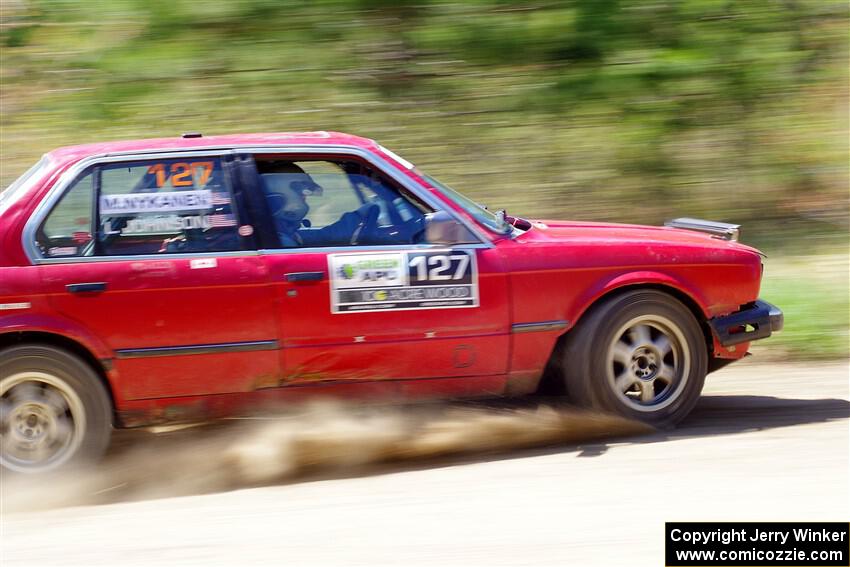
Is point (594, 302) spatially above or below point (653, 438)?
above

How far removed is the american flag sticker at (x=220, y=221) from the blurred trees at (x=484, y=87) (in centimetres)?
532

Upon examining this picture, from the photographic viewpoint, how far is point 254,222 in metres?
4.84

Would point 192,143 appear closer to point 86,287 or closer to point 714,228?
point 86,287

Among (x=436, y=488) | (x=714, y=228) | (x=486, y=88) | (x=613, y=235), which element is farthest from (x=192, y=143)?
(x=486, y=88)

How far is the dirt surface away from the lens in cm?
393

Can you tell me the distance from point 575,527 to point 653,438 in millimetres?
1262

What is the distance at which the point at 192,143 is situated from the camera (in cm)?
495

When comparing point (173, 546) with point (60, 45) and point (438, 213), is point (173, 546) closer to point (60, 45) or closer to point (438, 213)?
point (438, 213)

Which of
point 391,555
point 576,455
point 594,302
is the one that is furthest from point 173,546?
point 594,302

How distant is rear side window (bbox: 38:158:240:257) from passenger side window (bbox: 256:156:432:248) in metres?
0.26

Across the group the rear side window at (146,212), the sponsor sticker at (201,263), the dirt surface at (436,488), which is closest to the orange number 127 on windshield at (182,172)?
the rear side window at (146,212)

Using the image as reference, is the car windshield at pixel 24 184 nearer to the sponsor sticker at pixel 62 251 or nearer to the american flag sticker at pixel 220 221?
the sponsor sticker at pixel 62 251

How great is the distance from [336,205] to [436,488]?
1.56 metres

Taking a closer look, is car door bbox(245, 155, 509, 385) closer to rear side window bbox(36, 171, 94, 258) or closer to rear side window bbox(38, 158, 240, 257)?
rear side window bbox(38, 158, 240, 257)
